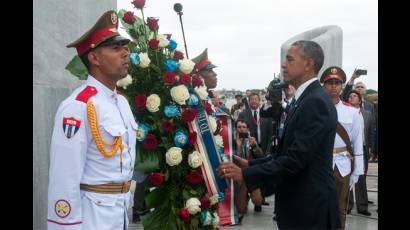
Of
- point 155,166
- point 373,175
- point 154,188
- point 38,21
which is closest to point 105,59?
point 38,21

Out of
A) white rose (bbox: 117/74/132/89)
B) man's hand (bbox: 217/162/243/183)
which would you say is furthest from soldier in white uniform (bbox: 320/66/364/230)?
white rose (bbox: 117/74/132/89)

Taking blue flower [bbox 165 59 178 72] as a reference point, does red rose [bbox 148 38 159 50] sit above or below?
above

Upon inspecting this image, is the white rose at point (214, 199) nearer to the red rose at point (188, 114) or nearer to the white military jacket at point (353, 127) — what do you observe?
the red rose at point (188, 114)

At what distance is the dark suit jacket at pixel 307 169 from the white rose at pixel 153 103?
91 cm

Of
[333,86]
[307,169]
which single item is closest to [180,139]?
[307,169]

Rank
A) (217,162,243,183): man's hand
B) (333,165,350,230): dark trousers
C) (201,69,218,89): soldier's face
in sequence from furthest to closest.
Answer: (201,69,218,89): soldier's face < (333,165,350,230): dark trousers < (217,162,243,183): man's hand

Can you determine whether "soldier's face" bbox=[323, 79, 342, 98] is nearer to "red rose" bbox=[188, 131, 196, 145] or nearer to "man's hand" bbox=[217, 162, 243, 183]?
"red rose" bbox=[188, 131, 196, 145]

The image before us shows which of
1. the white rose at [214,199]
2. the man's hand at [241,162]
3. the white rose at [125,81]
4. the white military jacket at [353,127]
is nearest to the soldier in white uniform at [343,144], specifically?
the white military jacket at [353,127]

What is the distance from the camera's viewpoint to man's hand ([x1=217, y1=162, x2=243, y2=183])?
3.39 meters

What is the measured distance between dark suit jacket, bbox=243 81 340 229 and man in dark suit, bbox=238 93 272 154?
5450 millimetres

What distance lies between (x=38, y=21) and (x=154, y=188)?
1.59 metres

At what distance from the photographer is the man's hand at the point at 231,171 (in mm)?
3387

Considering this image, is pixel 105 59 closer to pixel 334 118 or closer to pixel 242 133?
pixel 334 118
